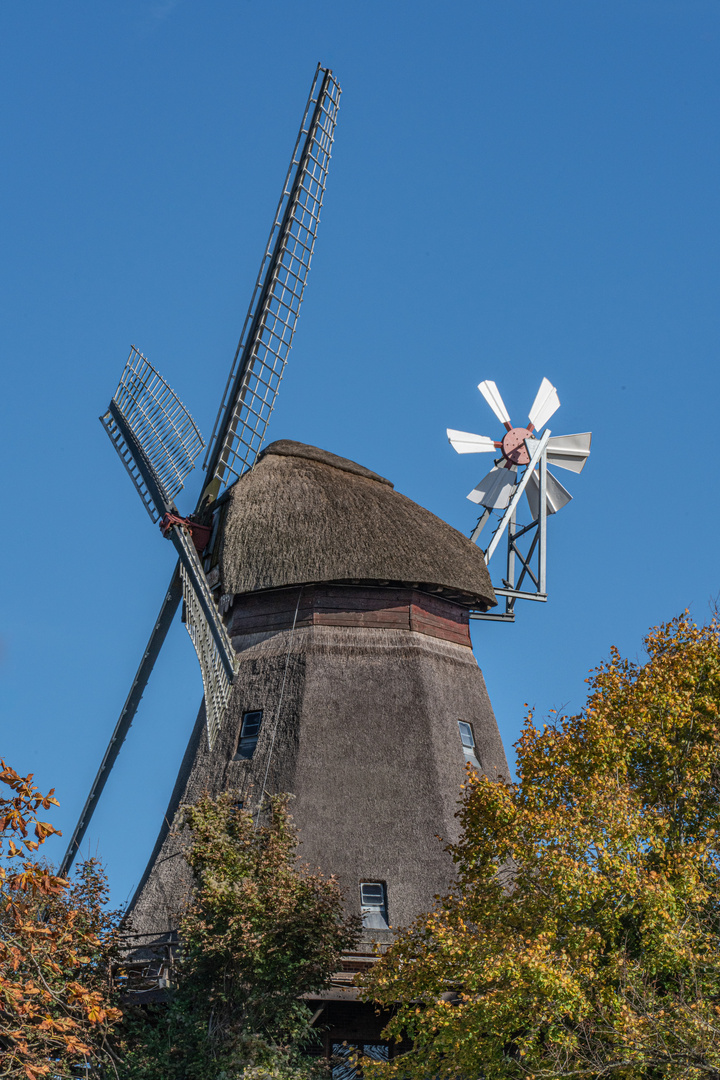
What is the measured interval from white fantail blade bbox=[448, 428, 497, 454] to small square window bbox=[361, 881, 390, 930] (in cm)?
1063

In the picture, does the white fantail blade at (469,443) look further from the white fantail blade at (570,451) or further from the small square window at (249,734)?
the small square window at (249,734)

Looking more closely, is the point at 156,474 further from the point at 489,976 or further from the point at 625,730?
the point at 489,976

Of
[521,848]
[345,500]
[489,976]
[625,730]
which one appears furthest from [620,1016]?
[345,500]

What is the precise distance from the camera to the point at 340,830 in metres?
17.5

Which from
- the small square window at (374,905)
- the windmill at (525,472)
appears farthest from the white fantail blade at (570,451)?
the small square window at (374,905)

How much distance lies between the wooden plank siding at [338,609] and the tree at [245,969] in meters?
5.40

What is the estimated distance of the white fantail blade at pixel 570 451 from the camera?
25188mm

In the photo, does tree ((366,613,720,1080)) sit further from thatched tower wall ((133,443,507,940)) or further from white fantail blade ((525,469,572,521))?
white fantail blade ((525,469,572,521))

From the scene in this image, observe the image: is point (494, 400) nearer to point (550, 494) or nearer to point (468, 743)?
point (550, 494)

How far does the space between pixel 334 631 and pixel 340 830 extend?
356 centimetres

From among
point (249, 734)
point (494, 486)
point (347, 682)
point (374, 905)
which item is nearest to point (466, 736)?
point (347, 682)

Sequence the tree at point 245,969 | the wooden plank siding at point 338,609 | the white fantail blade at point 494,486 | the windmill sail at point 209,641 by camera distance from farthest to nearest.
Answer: the white fantail blade at point 494,486
the wooden plank siding at point 338,609
the windmill sail at point 209,641
the tree at point 245,969

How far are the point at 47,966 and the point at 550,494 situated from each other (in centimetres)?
1566

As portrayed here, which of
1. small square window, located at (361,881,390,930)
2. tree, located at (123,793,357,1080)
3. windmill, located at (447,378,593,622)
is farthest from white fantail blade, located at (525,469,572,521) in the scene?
tree, located at (123,793,357,1080)
